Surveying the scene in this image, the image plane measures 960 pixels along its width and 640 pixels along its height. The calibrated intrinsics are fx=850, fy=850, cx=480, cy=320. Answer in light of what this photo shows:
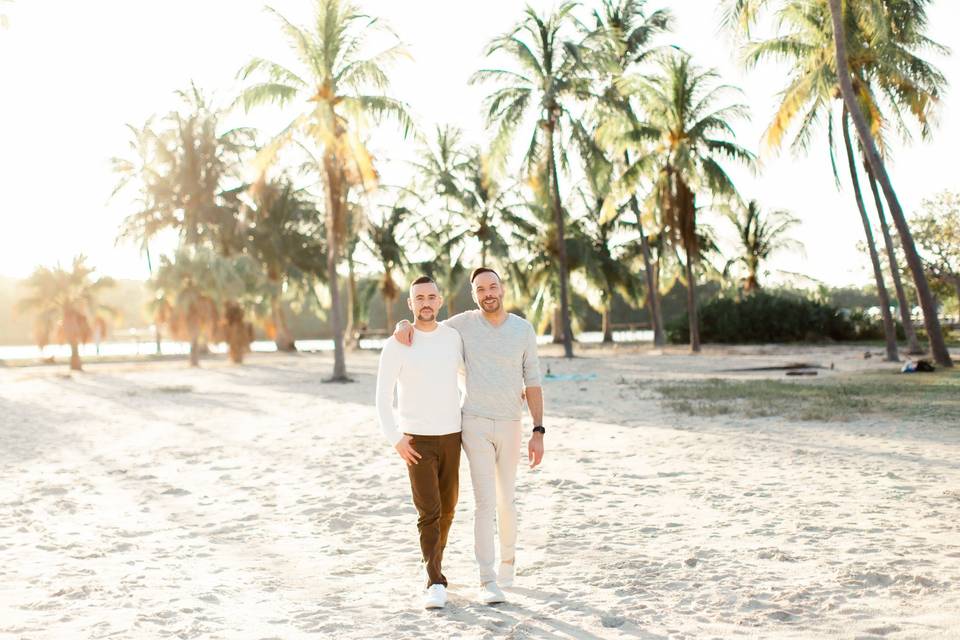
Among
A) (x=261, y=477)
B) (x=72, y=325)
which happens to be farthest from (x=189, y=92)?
(x=261, y=477)

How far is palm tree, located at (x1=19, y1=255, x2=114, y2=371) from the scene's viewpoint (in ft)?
96.8

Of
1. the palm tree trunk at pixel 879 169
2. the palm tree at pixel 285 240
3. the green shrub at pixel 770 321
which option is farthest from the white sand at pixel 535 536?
the palm tree at pixel 285 240

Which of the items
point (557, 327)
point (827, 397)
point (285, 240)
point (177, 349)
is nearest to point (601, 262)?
point (557, 327)

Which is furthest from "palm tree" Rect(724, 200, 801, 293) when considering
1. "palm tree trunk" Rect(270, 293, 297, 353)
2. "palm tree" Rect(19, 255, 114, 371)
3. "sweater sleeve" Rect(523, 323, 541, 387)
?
"sweater sleeve" Rect(523, 323, 541, 387)

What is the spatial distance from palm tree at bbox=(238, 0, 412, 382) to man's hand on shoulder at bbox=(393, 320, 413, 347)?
16417 millimetres

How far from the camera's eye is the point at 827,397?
12758mm

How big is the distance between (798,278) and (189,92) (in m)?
32.2

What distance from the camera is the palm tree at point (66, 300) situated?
29516mm

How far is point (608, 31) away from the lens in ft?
77.2

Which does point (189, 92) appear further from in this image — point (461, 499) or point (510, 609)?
point (510, 609)

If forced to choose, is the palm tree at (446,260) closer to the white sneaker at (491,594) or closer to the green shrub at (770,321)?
the green shrub at (770,321)

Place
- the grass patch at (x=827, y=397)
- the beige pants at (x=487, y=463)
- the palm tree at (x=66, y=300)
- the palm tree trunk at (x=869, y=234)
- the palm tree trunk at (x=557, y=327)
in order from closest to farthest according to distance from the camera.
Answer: the beige pants at (x=487, y=463), the grass patch at (x=827, y=397), the palm tree trunk at (x=869, y=234), the palm tree at (x=66, y=300), the palm tree trunk at (x=557, y=327)

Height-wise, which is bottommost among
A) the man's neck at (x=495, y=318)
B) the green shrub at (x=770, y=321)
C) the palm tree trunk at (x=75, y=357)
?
the palm tree trunk at (x=75, y=357)

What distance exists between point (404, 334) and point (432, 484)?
29.1 inches
